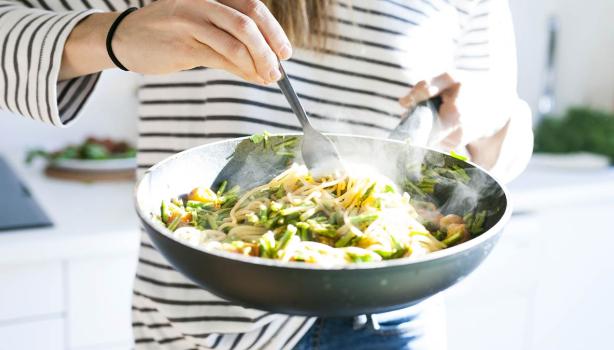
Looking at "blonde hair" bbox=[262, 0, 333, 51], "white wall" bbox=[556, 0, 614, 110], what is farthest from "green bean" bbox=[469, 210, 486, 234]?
"white wall" bbox=[556, 0, 614, 110]

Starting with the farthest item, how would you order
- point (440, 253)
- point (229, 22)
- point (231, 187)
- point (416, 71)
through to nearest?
point (416, 71) → point (231, 187) → point (229, 22) → point (440, 253)

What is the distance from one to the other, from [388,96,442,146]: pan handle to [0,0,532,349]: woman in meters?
0.01

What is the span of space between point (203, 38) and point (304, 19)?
11.9 inches

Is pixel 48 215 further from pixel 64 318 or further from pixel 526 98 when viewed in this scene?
pixel 526 98

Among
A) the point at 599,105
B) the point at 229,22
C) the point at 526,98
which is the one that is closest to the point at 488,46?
the point at 229,22

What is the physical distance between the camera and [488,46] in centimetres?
110

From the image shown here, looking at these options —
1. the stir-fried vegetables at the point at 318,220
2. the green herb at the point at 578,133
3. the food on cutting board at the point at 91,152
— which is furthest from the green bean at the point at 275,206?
the green herb at the point at 578,133

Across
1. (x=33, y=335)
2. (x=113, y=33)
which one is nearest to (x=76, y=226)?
(x=33, y=335)

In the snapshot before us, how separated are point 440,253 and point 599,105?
2614mm

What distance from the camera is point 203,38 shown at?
68 cm

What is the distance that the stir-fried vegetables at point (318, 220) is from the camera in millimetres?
656

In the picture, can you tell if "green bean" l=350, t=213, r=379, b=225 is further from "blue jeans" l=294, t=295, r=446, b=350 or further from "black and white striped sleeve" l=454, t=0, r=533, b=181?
"black and white striped sleeve" l=454, t=0, r=533, b=181

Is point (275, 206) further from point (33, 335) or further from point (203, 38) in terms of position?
point (33, 335)

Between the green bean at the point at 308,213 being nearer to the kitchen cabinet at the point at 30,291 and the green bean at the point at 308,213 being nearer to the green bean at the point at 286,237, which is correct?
the green bean at the point at 286,237
